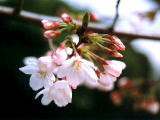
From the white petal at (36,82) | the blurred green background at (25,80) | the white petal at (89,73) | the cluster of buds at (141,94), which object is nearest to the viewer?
the white petal at (89,73)

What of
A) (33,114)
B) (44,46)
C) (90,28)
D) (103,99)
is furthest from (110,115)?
(90,28)

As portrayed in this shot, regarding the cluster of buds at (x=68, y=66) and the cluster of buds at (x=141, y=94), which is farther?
the cluster of buds at (x=141, y=94)

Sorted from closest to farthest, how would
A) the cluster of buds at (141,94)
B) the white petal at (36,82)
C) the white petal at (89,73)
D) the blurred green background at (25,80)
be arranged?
the white petal at (89,73), the white petal at (36,82), the cluster of buds at (141,94), the blurred green background at (25,80)

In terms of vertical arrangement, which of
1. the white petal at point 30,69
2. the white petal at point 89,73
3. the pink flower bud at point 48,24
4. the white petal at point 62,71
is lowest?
the white petal at point 30,69

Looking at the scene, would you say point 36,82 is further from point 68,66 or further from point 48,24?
point 48,24

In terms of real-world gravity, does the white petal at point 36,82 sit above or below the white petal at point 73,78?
below

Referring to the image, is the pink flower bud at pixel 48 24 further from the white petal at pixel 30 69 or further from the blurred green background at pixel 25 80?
the blurred green background at pixel 25 80

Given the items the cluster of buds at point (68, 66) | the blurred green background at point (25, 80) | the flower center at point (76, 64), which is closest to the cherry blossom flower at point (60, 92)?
the cluster of buds at point (68, 66)
